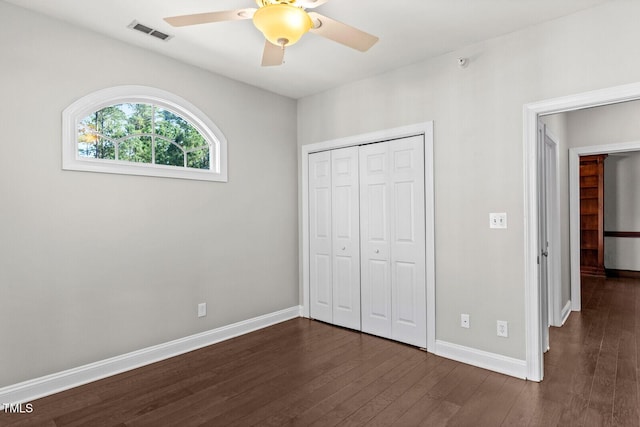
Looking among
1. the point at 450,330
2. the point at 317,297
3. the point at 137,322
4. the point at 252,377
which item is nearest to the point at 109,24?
the point at 137,322

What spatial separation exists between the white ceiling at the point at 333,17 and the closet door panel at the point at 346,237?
98 centimetres

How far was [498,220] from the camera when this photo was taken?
Result: 2.95m

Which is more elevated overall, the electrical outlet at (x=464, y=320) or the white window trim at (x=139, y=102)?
the white window trim at (x=139, y=102)

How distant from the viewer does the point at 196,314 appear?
11.5 feet

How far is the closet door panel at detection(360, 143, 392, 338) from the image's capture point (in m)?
3.69

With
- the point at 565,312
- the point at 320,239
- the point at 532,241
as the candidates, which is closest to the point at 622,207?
the point at 565,312

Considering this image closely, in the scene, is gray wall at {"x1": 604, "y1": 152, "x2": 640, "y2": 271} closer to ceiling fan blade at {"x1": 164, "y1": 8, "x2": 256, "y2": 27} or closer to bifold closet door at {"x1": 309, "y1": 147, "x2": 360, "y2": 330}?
bifold closet door at {"x1": 309, "y1": 147, "x2": 360, "y2": 330}

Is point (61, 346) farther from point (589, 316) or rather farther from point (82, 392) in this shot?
point (589, 316)

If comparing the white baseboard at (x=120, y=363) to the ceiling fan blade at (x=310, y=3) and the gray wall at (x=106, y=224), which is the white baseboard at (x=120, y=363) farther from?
the ceiling fan blade at (x=310, y=3)

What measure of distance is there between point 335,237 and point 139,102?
2.38m

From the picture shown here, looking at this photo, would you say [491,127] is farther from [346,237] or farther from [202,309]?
[202,309]

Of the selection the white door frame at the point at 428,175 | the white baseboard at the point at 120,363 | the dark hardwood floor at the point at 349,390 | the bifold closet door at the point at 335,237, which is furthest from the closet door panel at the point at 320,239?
the dark hardwood floor at the point at 349,390

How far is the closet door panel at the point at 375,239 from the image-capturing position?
3693mm
